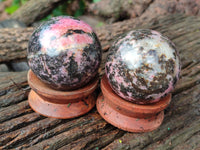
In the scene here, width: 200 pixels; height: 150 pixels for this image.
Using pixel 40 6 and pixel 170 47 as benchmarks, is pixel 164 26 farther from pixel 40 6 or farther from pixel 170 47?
pixel 40 6

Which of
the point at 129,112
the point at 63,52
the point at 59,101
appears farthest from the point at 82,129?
the point at 63,52

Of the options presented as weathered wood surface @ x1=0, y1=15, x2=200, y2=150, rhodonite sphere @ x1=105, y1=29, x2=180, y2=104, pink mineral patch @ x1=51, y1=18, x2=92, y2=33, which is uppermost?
pink mineral patch @ x1=51, y1=18, x2=92, y2=33

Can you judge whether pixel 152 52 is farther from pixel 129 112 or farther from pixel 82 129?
pixel 82 129

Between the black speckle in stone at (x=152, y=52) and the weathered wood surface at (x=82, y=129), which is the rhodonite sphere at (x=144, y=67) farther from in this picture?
the weathered wood surface at (x=82, y=129)

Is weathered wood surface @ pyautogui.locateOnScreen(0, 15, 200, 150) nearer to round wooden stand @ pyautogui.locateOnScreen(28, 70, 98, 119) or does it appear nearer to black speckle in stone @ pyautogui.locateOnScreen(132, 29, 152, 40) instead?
round wooden stand @ pyautogui.locateOnScreen(28, 70, 98, 119)

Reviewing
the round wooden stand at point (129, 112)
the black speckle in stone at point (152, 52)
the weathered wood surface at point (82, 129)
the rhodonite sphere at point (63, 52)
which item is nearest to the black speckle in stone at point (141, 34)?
the black speckle in stone at point (152, 52)

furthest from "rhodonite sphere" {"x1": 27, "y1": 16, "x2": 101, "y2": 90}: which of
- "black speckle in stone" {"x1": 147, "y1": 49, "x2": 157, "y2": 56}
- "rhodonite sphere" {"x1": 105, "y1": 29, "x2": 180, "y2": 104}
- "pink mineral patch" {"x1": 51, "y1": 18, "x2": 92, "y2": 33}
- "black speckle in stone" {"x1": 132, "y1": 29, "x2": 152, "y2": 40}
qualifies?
"black speckle in stone" {"x1": 147, "y1": 49, "x2": 157, "y2": 56}
